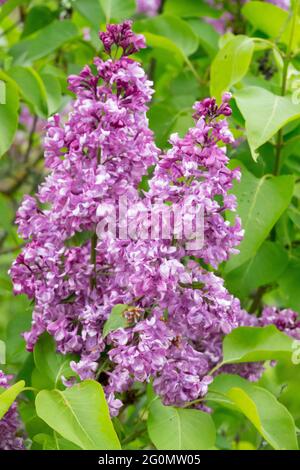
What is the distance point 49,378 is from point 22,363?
41 centimetres

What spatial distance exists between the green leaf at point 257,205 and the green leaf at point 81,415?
0.37 m

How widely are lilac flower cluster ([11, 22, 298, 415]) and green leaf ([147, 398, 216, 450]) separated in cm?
3

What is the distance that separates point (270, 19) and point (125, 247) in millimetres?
950

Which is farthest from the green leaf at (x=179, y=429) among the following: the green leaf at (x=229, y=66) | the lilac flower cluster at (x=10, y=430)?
the green leaf at (x=229, y=66)

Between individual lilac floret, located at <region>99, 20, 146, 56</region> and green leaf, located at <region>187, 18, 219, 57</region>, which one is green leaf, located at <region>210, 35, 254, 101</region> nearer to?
individual lilac floret, located at <region>99, 20, 146, 56</region>

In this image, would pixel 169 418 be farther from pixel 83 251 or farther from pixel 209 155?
pixel 209 155

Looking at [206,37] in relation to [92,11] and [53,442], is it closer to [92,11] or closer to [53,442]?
[92,11]

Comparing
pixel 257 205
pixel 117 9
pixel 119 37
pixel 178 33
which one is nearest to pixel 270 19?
pixel 178 33

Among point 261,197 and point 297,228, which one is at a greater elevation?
point 261,197

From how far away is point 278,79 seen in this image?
2115 millimetres

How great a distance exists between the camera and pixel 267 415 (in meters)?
1.33

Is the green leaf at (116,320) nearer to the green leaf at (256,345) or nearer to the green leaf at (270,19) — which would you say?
the green leaf at (256,345)

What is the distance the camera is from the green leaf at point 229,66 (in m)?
1.66
